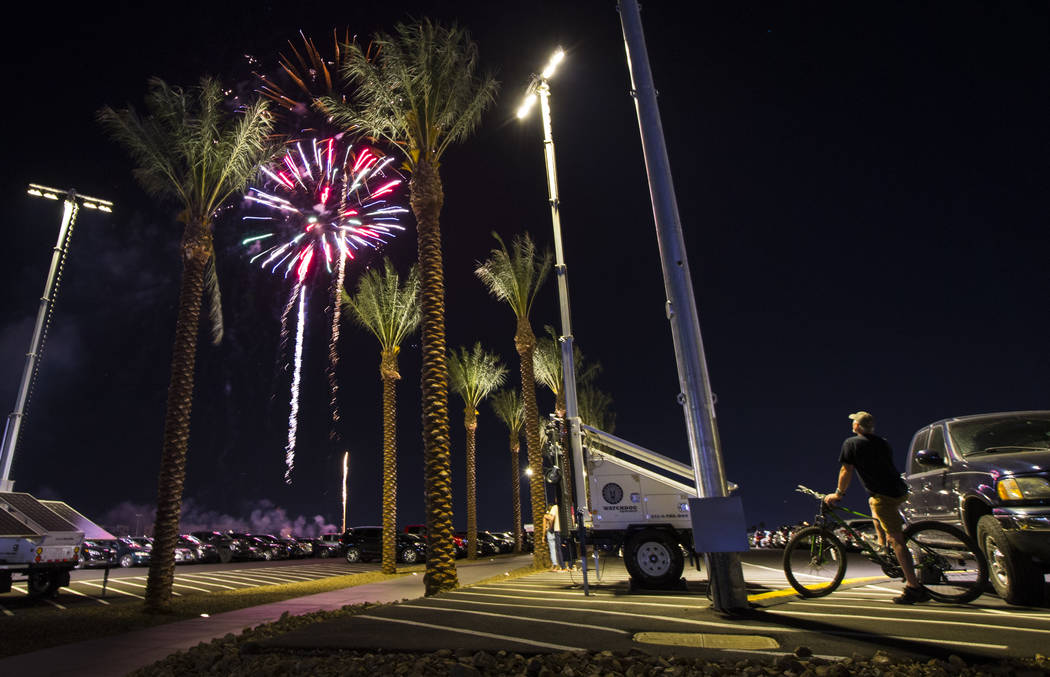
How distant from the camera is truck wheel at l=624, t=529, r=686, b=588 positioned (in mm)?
9633

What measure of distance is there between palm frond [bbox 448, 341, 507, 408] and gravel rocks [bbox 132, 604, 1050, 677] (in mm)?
25873

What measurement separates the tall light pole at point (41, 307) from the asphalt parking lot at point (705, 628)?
21506 mm

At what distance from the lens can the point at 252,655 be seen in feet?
16.8

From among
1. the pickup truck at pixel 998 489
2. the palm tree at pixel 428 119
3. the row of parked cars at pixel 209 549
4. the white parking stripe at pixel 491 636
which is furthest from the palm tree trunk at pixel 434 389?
the row of parked cars at pixel 209 549

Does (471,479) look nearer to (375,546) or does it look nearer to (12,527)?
(375,546)

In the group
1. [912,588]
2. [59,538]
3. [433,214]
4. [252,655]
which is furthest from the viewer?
[433,214]

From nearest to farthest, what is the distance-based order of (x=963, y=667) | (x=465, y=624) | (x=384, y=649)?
1. (x=963, y=667)
2. (x=384, y=649)
3. (x=465, y=624)

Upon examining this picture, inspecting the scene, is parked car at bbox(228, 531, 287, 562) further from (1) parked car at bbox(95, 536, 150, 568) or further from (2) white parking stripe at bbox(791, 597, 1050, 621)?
(2) white parking stripe at bbox(791, 597, 1050, 621)

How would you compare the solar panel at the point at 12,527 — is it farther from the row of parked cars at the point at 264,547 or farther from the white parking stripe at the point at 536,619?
the white parking stripe at the point at 536,619

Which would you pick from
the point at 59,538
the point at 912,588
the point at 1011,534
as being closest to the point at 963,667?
the point at 912,588

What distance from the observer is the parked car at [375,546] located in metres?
28.5

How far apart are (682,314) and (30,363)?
83.5ft

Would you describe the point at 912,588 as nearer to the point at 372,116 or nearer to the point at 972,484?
the point at 972,484

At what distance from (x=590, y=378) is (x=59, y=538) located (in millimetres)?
29381
